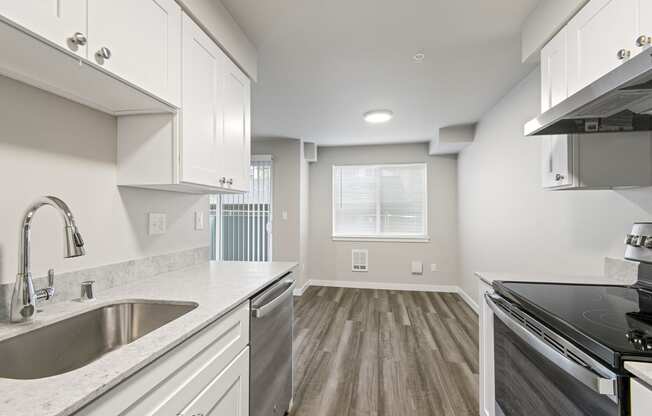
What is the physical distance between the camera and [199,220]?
210cm

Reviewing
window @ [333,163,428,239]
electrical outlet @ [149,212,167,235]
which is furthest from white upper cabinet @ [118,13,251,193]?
window @ [333,163,428,239]

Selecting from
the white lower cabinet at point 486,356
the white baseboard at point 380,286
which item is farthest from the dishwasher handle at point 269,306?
the white baseboard at point 380,286

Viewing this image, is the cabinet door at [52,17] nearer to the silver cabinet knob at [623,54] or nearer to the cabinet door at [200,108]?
the cabinet door at [200,108]

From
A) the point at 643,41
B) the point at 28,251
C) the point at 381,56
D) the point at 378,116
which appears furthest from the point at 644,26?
the point at 378,116

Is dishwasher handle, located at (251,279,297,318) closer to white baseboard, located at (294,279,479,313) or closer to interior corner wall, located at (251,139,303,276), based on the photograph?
interior corner wall, located at (251,139,303,276)

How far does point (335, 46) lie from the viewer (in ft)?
6.87

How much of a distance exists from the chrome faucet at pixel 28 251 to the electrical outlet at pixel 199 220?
3.79ft

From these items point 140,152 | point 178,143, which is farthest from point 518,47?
point 140,152

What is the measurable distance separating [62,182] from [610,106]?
7.02ft

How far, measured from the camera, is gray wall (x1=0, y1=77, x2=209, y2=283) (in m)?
1.01

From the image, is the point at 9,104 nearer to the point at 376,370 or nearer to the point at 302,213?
the point at 376,370

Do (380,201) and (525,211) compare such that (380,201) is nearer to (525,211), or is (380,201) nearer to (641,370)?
(525,211)

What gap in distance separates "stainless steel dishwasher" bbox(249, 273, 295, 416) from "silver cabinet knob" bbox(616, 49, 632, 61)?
1774 mm

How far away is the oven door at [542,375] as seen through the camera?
77 centimetres
